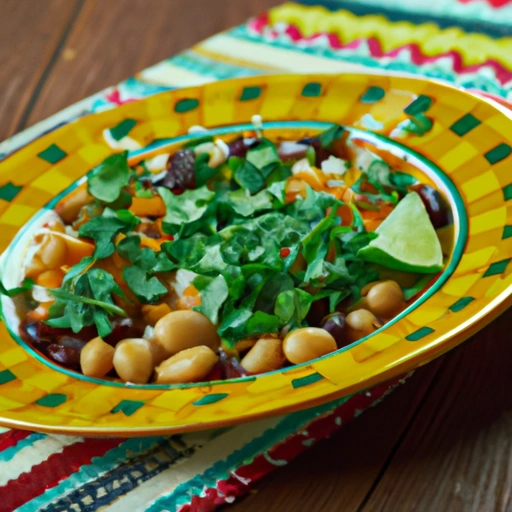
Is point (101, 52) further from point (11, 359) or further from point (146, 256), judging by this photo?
point (11, 359)

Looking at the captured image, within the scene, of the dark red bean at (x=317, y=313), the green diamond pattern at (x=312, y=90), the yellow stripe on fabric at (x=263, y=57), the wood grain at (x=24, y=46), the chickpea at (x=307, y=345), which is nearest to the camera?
the chickpea at (x=307, y=345)

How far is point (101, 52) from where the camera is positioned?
1.93 m

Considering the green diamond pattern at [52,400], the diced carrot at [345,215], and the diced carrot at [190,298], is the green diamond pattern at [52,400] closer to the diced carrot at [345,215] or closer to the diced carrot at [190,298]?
the diced carrot at [190,298]

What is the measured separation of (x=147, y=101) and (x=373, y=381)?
804 millimetres

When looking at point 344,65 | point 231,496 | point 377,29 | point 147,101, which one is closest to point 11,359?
point 231,496

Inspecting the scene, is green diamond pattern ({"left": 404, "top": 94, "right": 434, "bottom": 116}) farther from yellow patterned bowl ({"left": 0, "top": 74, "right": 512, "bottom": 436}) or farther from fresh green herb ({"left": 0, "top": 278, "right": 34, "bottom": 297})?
fresh green herb ({"left": 0, "top": 278, "right": 34, "bottom": 297})

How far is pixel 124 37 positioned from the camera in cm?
201

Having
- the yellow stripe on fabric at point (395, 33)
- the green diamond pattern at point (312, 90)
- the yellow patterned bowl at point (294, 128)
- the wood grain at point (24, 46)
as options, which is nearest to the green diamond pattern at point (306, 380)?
the yellow patterned bowl at point (294, 128)

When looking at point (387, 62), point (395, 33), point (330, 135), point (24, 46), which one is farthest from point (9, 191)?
point (24, 46)

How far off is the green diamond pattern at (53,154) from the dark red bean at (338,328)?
23.3 inches

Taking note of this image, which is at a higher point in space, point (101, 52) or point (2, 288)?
point (101, 52)

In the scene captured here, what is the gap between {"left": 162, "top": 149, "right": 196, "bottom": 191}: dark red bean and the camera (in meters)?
1.17

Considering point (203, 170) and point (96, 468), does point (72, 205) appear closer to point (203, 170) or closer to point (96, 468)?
point (203, 170)

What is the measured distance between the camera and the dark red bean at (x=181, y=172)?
1170mm
